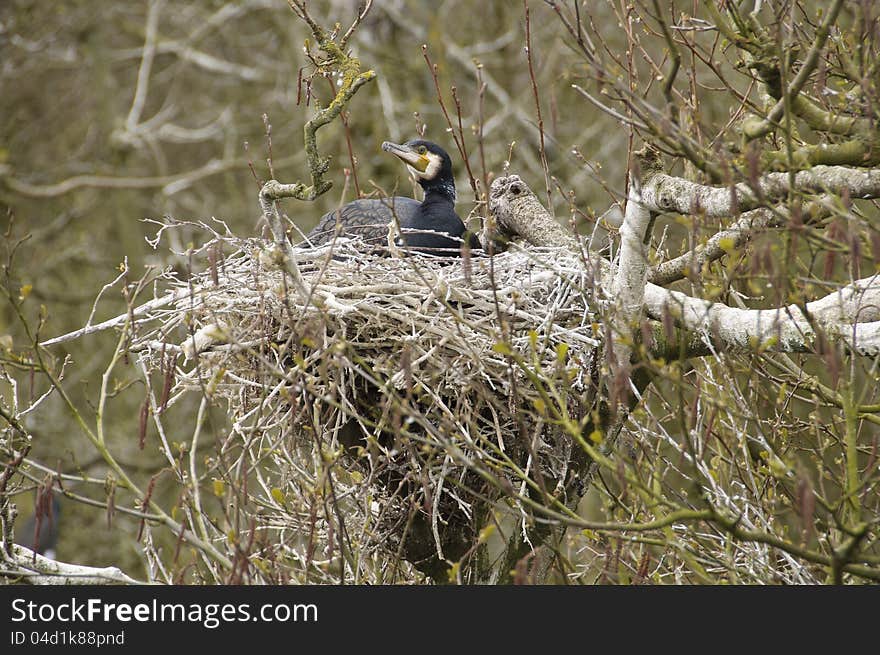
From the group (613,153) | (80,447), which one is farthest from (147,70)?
(613,153)

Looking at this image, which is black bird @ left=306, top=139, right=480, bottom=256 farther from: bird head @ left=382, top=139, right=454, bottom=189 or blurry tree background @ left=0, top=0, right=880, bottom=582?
blurry tree background @ left=0, top=0, right=880, bottom=582

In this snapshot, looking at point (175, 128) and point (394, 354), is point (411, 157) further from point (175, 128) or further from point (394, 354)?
point (175, 128)

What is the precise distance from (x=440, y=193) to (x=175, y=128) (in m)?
6.72

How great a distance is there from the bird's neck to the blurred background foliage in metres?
3.85

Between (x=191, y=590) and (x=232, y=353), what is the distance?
40.6 inches

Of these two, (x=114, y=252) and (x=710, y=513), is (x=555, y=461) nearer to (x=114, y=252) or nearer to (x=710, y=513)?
(x=710, y=513)

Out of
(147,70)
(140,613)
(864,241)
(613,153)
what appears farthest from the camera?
(147,70)

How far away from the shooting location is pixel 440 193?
6.00 meters

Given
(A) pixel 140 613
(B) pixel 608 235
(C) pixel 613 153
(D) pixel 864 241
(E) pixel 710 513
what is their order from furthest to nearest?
(C) pixel 613 153, (B) pixel 608 235, (A) pixel 140 613, (D) pixel 864 241, (E) pixel 710 513

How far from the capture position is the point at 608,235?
4848 mm

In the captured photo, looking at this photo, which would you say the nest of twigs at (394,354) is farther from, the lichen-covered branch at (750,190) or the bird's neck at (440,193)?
the bird's neck at (440,193)

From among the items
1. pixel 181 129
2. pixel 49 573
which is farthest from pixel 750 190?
pixel 181 129

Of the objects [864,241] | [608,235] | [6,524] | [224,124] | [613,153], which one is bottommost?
[6,524]

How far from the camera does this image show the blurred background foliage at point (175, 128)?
10.4 meters
